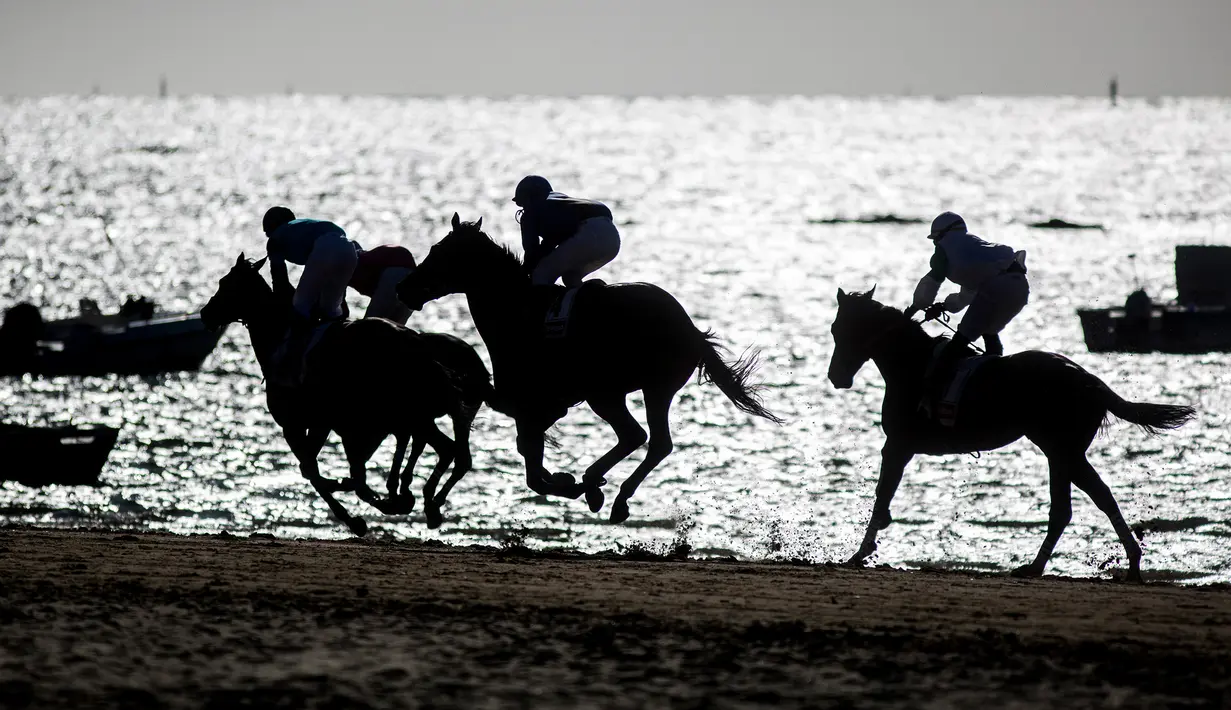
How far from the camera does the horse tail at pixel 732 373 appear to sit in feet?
38.4

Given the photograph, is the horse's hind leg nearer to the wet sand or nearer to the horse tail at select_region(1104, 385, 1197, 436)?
the wet sand

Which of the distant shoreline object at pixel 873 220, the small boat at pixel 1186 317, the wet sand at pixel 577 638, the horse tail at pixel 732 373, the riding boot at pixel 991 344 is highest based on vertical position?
the distant shoreline object at pixel 873 220

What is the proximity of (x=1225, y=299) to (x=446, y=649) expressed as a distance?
36.1 metres

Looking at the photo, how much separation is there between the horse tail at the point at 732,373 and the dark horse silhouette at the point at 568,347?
0.14 m

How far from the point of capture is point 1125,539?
11.9 metres

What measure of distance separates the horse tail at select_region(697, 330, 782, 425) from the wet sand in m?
1.46

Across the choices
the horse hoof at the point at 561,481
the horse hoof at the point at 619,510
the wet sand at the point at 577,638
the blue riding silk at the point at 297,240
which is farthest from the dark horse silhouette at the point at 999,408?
the blue riding silk at the point at 297,240

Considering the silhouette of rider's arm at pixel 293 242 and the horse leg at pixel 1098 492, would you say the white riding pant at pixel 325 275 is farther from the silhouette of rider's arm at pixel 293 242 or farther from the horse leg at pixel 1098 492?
the horse leg at pixel 1098 492

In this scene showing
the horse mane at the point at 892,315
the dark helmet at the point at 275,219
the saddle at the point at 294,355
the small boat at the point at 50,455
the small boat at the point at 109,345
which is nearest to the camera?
the saddle at the point at 294,355

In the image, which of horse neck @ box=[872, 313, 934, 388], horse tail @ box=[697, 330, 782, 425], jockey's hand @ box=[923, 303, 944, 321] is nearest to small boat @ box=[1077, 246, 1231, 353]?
jockey's hand @ box=[923, 303, 944, 321]

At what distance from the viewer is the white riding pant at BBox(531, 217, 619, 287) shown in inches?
451

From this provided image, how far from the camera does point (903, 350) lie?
1186cm

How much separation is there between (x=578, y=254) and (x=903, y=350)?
8.34 ft

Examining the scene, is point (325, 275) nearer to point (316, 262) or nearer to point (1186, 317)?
point (316, 262)
